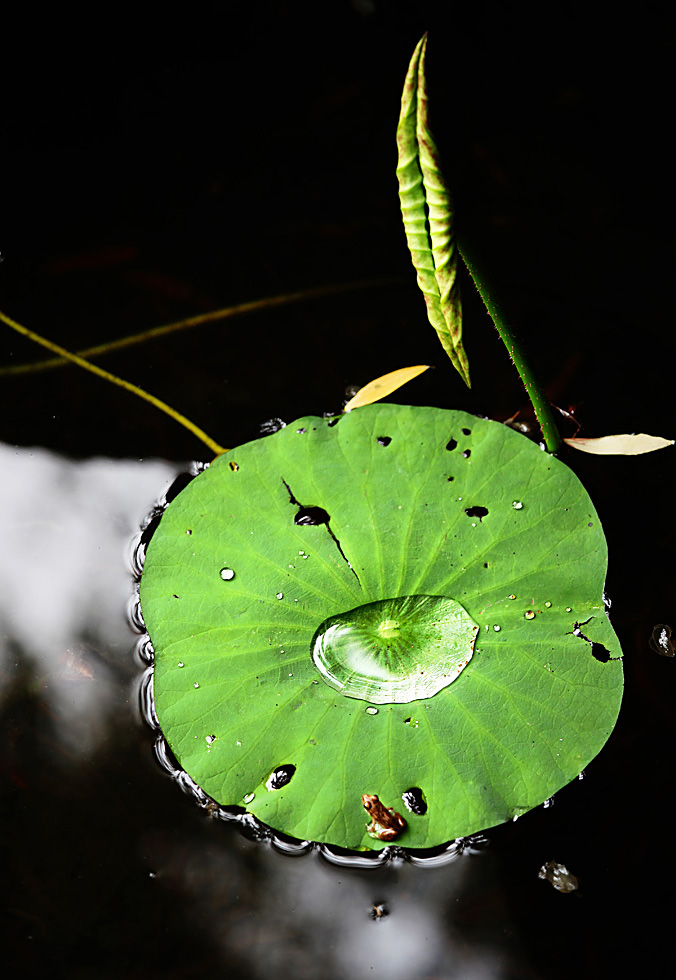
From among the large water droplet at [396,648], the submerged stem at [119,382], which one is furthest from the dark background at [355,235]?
the large water droplet at [396,648]

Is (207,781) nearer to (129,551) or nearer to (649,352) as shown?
(129,551)

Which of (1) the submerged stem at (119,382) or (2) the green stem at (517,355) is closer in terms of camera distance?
(2) the green stem at (517,355)

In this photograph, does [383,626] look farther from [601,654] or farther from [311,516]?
[601,654]

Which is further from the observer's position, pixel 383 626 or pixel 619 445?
pixel 619 445

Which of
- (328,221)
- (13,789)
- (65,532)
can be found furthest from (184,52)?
(13,789)

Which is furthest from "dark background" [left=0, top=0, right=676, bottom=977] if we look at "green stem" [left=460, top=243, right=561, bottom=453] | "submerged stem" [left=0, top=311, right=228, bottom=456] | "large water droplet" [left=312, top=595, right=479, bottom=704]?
"large water droplet" [left=312, top=595, right=479, bottom=704]

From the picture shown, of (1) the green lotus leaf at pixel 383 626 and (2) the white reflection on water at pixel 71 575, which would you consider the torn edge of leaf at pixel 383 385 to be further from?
(2) the white reflection on water at pixel 71 575

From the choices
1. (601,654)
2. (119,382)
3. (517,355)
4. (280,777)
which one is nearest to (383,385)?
(517,355)

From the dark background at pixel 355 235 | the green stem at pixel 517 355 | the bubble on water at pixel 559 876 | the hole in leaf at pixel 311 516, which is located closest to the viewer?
the green stem at pixel 517 355
